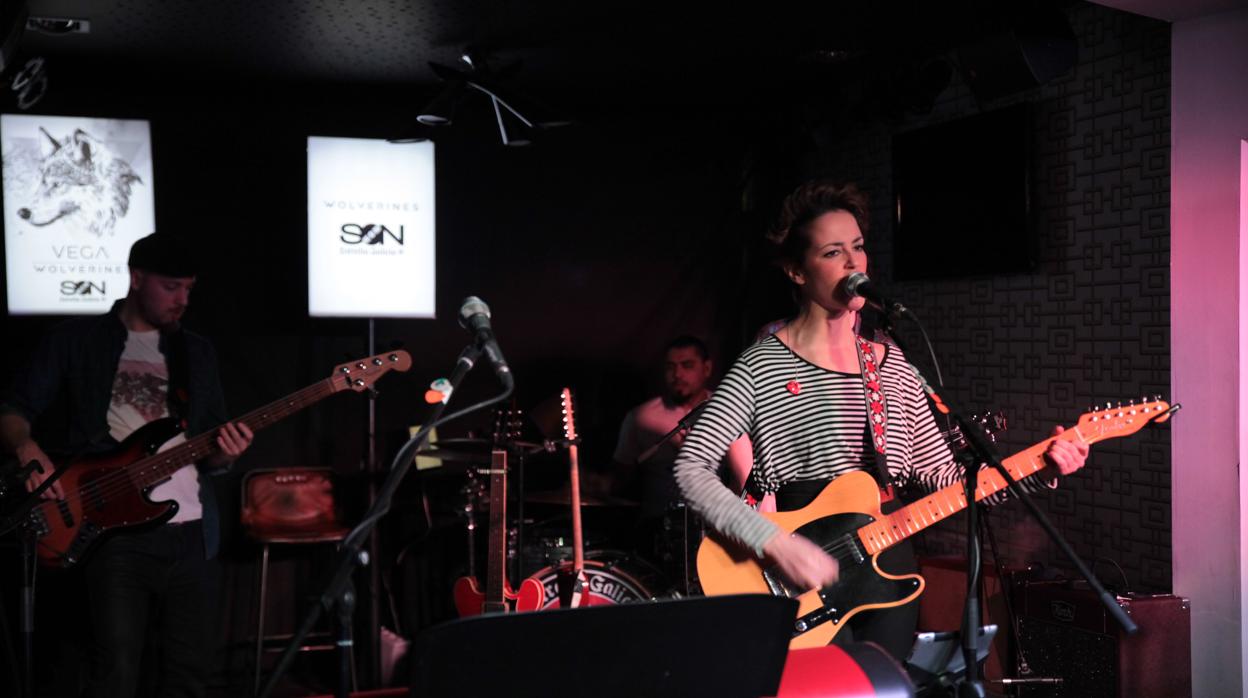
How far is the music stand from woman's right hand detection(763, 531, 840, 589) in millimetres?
723

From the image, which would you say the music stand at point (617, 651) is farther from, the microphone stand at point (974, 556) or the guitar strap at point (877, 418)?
the guitar strap at point (877, 418)

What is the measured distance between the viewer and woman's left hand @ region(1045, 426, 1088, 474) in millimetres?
2564

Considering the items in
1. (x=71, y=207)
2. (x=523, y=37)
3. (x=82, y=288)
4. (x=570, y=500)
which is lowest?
(x=570, y=500)

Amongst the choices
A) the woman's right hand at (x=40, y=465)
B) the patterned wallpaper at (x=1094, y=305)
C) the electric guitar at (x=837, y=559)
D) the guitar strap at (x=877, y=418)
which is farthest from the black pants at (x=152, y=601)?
the patterned wallpaper at (x=1094, y=305)

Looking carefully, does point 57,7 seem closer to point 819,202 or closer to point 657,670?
point 819,202

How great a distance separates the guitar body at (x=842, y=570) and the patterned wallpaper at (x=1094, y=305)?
2.63 metres

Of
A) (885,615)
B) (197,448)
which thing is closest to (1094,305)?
(885,615)

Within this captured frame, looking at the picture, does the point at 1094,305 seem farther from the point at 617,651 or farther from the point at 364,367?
the point at 617,651

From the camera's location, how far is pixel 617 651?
1538mm

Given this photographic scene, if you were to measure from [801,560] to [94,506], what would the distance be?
259cm

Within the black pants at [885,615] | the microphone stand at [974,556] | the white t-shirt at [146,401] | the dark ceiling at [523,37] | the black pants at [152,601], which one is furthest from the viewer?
the dark ceiling at [523,37]

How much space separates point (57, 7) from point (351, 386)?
7.47 ft

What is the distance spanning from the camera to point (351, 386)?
4.16 metres

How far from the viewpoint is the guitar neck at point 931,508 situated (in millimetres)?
2586
